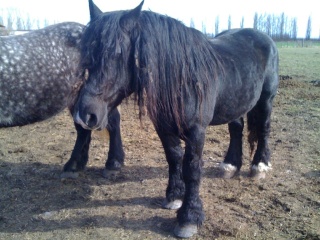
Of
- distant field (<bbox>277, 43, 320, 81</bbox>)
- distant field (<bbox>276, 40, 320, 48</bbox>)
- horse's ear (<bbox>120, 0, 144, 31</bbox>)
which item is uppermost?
horse's ear (<bbox>120, 0, 144, 31</bbox>)

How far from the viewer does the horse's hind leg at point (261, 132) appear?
12.6 ft

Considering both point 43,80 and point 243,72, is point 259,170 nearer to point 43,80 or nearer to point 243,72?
point 243,72

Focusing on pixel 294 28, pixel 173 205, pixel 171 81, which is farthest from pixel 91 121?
pixel 294 28

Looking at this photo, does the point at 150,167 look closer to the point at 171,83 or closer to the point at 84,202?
the point at 84,202

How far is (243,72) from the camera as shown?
10.5ft

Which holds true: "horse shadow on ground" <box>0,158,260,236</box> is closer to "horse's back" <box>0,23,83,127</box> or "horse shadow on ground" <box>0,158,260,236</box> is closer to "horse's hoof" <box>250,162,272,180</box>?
"horse's hoof" <box>250,162,272,180</box>

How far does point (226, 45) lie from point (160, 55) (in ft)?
4.22

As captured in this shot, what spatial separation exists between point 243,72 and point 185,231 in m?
1.65

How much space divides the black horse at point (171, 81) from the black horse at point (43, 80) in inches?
51.1

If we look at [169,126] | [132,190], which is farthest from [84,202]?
[169,126]

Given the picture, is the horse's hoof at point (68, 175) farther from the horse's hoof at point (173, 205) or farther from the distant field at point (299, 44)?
the distant field at point (299, 44)

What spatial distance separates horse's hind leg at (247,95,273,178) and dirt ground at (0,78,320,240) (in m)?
0.14

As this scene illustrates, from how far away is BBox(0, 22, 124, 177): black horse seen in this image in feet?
11.8

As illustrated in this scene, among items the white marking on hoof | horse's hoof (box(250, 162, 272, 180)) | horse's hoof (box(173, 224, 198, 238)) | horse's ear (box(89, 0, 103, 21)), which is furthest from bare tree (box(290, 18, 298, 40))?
horse's ear (box(89, 0, 103, 21))
